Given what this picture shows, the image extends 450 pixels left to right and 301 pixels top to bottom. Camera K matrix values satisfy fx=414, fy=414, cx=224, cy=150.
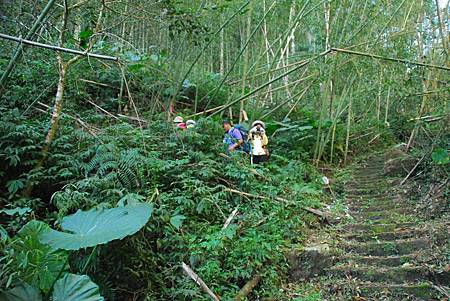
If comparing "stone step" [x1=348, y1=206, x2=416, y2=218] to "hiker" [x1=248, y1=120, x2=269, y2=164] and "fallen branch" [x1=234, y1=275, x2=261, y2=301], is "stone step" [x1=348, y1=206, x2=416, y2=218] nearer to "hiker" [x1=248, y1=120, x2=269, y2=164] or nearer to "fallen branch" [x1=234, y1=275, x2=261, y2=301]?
"hiker" [x1=248, y1=120, x2=269, y2=164]

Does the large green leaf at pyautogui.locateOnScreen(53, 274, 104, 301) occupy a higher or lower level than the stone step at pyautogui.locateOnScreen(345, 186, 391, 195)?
higher

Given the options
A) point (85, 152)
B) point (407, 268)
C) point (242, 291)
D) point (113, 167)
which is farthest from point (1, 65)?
point (407, 268)

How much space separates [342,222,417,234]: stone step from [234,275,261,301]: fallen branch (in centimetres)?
181

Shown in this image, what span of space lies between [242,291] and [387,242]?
73.0 inches

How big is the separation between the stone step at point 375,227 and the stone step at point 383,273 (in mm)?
972

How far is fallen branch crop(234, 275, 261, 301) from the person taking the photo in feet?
11.1

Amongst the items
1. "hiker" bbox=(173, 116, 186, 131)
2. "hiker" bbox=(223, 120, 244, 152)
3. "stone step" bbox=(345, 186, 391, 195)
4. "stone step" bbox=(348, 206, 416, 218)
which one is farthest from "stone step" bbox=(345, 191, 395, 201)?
"hiker" bbox=(173, 116, 186, 131)

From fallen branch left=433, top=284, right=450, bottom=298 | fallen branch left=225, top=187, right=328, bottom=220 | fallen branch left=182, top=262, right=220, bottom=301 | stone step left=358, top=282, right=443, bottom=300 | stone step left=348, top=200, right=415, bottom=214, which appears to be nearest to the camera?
fallen branch left=182, top=262, right=220, bottom=301

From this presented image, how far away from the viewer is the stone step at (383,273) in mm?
3710

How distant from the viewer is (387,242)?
441cm

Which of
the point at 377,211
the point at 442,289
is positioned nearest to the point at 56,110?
the point at 442,289

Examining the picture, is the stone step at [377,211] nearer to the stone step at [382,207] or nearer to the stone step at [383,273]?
the stone step at [382,207]

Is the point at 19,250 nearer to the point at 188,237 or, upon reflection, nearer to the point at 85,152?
the point at 188,237

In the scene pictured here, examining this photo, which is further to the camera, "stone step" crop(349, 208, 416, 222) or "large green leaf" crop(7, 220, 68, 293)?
"stone step" crop(349, 208, 416, 222)
